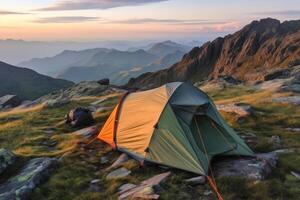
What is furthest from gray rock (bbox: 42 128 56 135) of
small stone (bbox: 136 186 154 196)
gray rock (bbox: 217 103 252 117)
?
small stone (bbox: 136 186 154 196)

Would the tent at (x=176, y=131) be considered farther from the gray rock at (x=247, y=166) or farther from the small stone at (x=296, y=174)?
the small stone at (x=296, y=174)

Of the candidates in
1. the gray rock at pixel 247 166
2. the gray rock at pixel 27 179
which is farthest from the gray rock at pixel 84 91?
the gray rock at pixel 247 166

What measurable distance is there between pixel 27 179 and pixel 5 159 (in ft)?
9.40

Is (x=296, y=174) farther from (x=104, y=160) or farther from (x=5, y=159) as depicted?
(x=5, y=159)

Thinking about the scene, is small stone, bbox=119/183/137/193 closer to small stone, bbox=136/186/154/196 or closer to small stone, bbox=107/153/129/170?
small stone, bbox=136/186/154/196

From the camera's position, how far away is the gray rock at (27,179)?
16.5 meters

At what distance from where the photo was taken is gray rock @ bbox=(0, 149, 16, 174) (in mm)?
19420

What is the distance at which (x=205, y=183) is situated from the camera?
17.3 meters

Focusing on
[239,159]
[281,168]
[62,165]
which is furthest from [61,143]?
[281,168]

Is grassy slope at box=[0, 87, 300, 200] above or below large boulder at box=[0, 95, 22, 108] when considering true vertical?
above

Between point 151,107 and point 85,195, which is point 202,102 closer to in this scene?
point 151,107

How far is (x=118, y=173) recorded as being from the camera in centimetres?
1955

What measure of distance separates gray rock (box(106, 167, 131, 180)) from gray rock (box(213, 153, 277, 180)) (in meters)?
4.31

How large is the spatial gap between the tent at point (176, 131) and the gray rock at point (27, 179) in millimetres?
4526
